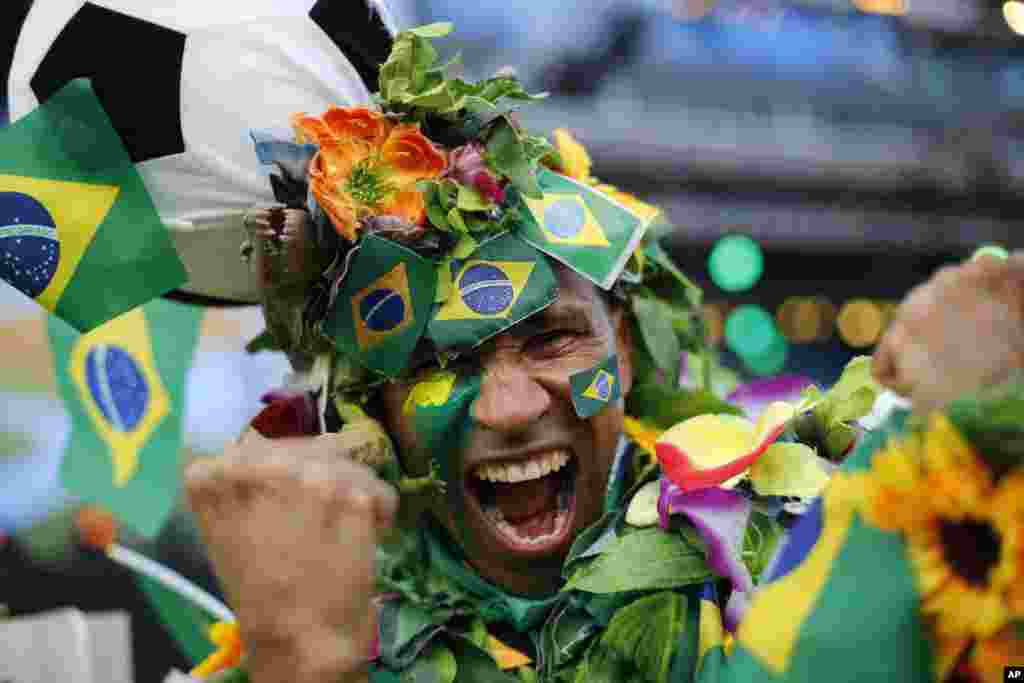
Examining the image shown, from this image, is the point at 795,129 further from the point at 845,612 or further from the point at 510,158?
the point at 845,612

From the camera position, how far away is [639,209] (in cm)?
195

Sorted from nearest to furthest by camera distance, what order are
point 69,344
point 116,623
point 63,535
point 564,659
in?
point 564,659
point 69,344
point 116,623
point 63,535

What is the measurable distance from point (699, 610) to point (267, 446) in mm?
682

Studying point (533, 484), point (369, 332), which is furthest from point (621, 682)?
point (369, 332)

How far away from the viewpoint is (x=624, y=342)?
1.99 meters

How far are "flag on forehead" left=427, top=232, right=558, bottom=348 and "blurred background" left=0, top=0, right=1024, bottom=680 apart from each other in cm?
247

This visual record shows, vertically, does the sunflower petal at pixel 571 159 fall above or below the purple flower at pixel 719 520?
above

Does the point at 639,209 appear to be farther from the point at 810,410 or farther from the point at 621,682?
the point at 621,682

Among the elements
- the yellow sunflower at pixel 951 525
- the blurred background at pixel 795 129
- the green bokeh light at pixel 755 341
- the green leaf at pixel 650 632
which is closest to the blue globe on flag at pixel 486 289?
the green leaf at pixel 650 632

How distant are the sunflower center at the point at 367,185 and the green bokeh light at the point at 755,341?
11.0 feet

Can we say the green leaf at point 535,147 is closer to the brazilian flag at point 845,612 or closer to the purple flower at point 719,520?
the purple flower at point 719,520

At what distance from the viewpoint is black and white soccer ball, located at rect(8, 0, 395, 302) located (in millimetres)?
1745

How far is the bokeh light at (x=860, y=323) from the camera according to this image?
223 inches

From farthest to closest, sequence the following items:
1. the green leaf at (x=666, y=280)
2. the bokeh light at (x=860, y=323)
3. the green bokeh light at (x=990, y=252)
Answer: the bokeh light at (x=860, y=323), the green leaf at (x=666, y=280), the green bokeh light at (x=990, y=252)
